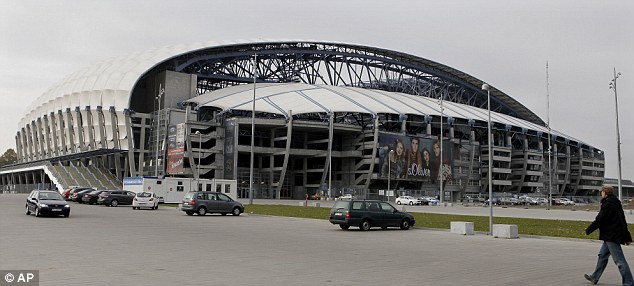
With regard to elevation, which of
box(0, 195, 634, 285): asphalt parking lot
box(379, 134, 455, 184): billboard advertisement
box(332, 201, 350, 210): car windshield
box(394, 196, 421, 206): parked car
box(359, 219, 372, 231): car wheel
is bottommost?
box(0, 195, 634, 285): asphalt parking lot

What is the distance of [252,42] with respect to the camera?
108750 millimetres

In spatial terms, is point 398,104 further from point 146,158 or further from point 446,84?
point 146,158

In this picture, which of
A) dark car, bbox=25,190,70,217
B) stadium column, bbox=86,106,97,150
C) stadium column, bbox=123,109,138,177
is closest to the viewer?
dark car, bbox=25,190,70,217

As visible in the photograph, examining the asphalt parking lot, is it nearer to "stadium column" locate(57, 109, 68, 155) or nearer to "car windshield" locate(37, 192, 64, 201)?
"car windshield" locate(37, 192, 64, 201)

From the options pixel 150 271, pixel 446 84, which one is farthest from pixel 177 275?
pixel 446 84

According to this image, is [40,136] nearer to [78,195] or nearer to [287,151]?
[287,151]

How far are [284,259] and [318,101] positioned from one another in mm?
85633

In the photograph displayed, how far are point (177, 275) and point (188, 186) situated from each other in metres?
49.0

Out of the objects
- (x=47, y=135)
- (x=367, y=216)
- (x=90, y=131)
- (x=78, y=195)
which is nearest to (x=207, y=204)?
(x=367, y=216)

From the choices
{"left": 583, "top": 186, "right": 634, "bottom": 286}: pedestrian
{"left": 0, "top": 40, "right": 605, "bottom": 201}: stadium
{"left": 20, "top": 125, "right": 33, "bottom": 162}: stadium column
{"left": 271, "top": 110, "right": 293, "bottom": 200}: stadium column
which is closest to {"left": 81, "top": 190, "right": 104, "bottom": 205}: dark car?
{"left": 0, "top": 40, "right": 605, "bottom": 201}: stadium

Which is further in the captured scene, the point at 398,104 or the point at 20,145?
the point at 20,145

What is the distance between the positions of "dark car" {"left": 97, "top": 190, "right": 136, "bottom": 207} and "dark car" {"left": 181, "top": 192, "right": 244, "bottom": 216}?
16574 millimetres

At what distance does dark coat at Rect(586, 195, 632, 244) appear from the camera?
11.0m

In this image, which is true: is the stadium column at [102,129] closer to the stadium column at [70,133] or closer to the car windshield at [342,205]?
the stadium column at [70,133]
